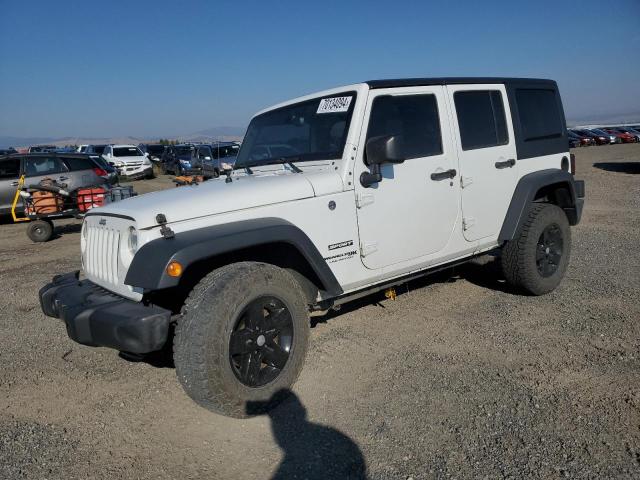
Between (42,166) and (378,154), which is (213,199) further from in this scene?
(42,166)

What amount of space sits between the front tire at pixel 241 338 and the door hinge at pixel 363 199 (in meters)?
0.80

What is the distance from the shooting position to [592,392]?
11.0 ft

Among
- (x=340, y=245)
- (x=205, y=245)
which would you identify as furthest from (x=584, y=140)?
(x=205, y=245)

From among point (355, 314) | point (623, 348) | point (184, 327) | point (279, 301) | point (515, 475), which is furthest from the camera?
point (355, 314)

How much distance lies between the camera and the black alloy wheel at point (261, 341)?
124 inches

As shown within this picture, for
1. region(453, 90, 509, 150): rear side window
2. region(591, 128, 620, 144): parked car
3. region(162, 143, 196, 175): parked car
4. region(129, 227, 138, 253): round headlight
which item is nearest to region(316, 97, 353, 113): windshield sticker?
region(453, 90, 509, 150): rear side window

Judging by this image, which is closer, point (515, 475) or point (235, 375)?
point (515, 475)

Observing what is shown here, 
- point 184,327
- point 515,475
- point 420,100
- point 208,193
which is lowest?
point 515,475

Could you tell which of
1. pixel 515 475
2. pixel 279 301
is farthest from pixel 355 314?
pixel 515 475

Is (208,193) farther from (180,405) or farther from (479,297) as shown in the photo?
(479,297)

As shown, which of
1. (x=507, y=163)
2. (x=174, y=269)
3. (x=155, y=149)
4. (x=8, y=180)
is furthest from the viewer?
(x=155, y=149)

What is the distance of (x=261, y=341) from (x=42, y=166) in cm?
1115

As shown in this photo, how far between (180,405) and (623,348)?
329 centimetres

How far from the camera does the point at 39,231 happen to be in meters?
10.2
